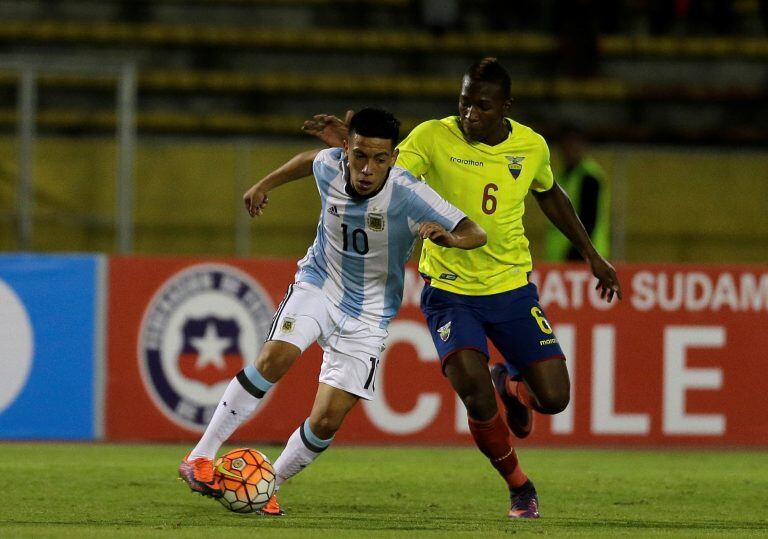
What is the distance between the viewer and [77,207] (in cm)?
1366

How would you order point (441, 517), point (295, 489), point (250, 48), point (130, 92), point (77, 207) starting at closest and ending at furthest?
point (441, 517) → point (295, 489) → point (130, 92) → point (77, 207) → point (250, 48)

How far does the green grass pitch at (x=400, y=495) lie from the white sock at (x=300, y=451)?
211 mm

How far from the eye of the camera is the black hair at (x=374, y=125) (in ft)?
20.0

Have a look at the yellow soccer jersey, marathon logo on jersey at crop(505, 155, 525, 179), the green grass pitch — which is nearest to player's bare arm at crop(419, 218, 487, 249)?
the yellow soccer jersey

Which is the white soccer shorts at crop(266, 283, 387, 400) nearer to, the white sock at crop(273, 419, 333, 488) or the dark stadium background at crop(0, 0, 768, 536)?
the white sock at crop(273, 419, 333, 488)

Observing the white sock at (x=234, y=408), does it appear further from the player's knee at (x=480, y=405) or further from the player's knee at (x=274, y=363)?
the player's knee at (x=480, y=405)

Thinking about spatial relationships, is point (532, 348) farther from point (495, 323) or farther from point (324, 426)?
point (324, 426)

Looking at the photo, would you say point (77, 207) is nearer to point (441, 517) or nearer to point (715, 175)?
point (715, 175)

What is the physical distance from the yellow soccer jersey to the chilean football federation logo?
3.08m

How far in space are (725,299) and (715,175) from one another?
395cm

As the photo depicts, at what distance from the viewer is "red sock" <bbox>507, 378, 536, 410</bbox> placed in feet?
23.5

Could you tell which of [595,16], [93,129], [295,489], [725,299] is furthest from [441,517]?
[595,16]

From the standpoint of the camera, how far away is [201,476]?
6098 millimetres

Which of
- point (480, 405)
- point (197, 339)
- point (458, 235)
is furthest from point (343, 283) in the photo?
point (197, 339)
